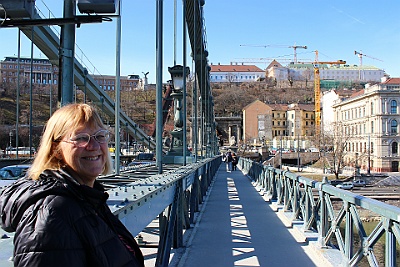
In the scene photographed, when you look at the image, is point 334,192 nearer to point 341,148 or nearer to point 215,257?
point 215,257

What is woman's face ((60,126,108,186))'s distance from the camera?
1520mm

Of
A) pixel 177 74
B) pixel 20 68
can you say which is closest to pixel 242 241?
pixel 177 74

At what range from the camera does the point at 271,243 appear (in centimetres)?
615

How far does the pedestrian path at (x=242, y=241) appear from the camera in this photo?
17.1 feet

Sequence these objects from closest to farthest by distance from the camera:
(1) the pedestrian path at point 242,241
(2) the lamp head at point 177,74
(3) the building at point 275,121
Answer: (1) the pedestrian path at point 242,241 → (2) the lamp head at point 177,74 → (3) the building at point 275,121

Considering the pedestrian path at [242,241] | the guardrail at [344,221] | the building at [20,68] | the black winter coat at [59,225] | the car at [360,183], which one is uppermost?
the building at [20,68]

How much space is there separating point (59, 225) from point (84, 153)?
39 cm

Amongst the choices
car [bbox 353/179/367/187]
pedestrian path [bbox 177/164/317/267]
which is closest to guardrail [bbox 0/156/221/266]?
pedestrian path [bbox 177/164/317/267]

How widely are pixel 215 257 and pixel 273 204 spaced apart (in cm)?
496

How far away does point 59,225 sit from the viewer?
1230 mm

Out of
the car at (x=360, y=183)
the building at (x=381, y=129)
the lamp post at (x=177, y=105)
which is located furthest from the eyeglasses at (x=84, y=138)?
the building at (x=381, y=129)

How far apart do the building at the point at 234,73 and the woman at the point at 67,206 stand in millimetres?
146374

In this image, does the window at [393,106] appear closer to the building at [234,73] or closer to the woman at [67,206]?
the woman at [67,206]

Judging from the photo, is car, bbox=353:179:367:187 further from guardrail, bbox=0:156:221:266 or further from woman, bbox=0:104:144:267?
woman, bbox=0:104:144:267
